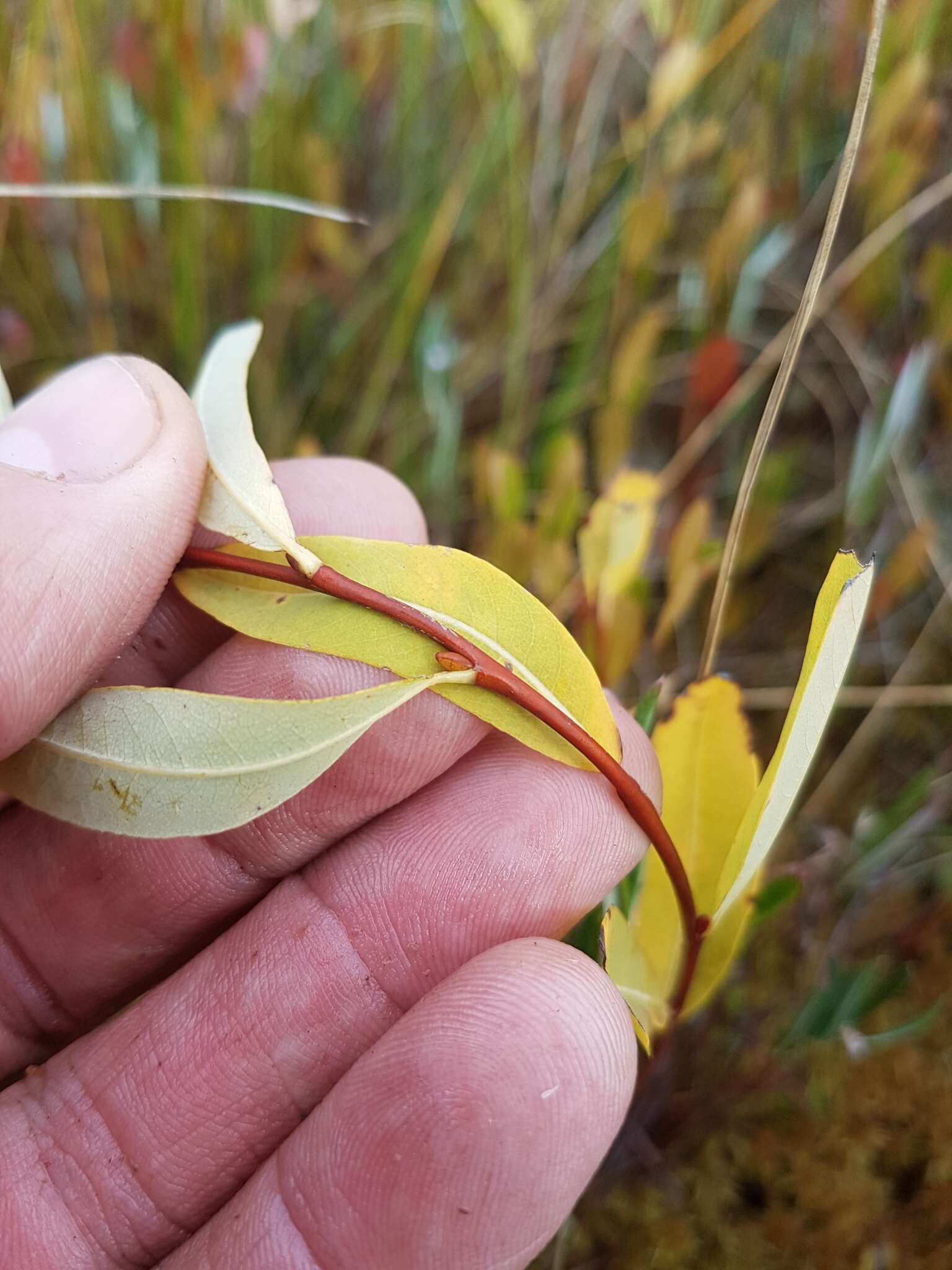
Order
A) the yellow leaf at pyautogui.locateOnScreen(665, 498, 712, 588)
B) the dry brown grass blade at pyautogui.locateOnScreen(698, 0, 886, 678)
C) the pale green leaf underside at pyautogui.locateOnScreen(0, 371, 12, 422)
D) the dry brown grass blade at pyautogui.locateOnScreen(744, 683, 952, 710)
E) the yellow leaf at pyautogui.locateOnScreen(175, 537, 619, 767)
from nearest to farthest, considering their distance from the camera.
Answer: the dry brown grass blade at pyautogui.locateOnScreen(698, 0, 886, 678)
the yellow leaf at pyautogui.locateOnScreen(175, 537, 619, 767)
the pale green leaf underside at pyautogui.locateOnScreen(0, 371, 12, 422)
the yellow leaf at pyautogui.locateOnScreen(665, 498, 712, 588)
the dry brown grass blade at pyautogui.locateOnScreen(744, 683, 952, 710)

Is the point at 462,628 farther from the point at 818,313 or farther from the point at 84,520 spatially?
the point at 818,313

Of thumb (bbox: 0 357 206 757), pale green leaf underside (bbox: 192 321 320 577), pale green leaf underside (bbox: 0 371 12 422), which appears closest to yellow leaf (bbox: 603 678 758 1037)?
pale green leaf underside (bbox: 192 321 320 577)

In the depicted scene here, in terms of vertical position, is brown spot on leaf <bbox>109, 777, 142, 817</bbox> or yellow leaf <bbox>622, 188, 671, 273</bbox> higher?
yellow leaf <bbox>622, 188, 671, 273</bbox>

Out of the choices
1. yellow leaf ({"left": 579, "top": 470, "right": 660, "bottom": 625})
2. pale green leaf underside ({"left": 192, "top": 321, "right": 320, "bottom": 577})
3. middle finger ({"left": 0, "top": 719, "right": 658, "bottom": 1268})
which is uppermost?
pale green leaf underside ({"left": 192, "top": 321, "right": 320, "bottom": 577})

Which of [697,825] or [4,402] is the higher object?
[4,402]

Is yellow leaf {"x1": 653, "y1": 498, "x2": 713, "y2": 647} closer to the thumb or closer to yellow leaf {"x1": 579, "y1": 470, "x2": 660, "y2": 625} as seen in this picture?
yellow leaf {"x1": 579, "y1": 470, "x2": 660, "y2": 625}

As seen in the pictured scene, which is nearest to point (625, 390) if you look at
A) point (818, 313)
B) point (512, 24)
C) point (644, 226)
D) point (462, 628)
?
point (644, 226)
